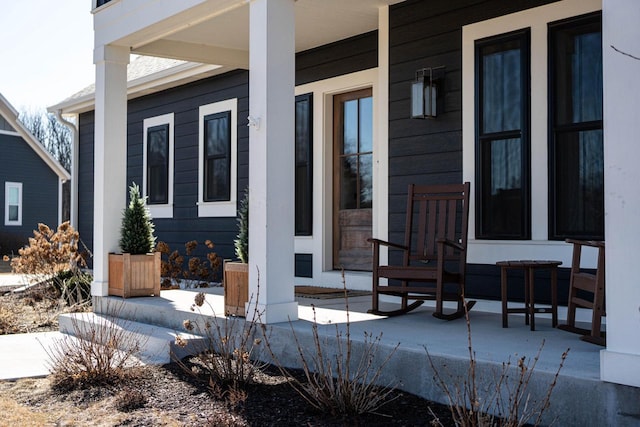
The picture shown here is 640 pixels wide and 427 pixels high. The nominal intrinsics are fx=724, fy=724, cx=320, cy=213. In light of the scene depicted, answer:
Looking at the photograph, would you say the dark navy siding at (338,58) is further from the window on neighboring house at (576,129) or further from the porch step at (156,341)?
the porch step at (156,341)

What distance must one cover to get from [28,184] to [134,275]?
49.9 ft

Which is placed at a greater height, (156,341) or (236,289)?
(236,289)

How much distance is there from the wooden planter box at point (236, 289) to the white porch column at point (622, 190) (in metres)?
2.74

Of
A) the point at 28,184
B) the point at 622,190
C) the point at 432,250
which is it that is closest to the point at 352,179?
the point at 432,250

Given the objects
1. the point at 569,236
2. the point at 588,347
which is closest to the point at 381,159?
the point at 569,236

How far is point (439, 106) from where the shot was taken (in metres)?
5.98

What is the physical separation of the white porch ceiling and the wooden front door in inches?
27.3

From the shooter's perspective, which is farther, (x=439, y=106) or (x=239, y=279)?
(x=439, y=106)

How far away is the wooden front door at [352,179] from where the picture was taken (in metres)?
7.36

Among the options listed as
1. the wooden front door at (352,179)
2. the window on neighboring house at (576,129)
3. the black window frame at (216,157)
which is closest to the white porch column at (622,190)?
the window on neighboring house at (576,129)

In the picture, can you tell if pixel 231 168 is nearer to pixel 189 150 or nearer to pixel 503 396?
pixel 189 150

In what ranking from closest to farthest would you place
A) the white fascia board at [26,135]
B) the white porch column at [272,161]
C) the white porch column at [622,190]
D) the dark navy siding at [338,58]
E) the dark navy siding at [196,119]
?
the white porch column at [622,190], the white porch column at [272,161], the dark navy siding at [338,58], the dark navy siding at [196,119], the white fascia board at [26,135]

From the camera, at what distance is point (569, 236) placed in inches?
198

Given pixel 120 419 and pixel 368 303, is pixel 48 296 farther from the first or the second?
pixel 120 419
